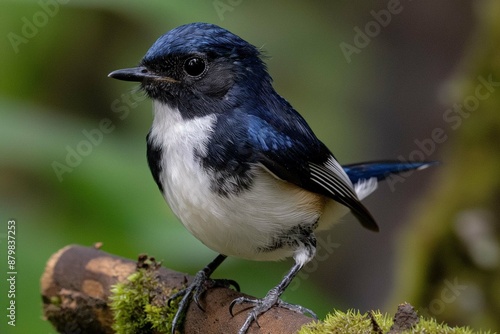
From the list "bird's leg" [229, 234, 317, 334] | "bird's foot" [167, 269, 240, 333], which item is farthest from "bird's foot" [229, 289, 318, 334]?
"bird's foot" [167, 269, 240, 333]

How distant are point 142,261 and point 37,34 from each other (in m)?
2.34

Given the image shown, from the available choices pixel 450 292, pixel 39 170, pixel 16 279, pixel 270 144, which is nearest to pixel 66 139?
pixel 39 170

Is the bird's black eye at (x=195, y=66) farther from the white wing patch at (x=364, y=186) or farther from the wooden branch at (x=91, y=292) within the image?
the white wing patch at (x=364, y=186)

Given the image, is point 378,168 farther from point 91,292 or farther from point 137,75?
point 91,292

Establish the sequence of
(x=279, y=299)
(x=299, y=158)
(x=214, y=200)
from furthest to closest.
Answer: (x=299, y=158) → (x=279, y=299) → (x=214, y=200)

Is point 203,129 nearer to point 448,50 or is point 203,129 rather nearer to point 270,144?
point 270,144

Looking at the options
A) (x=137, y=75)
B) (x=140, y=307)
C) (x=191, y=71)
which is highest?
(x=137, y=75)

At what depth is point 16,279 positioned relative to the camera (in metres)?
4.32

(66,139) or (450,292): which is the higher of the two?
(66,139)

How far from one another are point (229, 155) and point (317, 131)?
3439 millimetres

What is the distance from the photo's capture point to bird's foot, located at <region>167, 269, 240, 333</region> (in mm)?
3406

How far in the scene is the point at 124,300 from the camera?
3.44 m

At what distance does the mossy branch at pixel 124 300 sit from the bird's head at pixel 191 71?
78 centimetres

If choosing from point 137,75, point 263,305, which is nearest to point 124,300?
point 263,305
